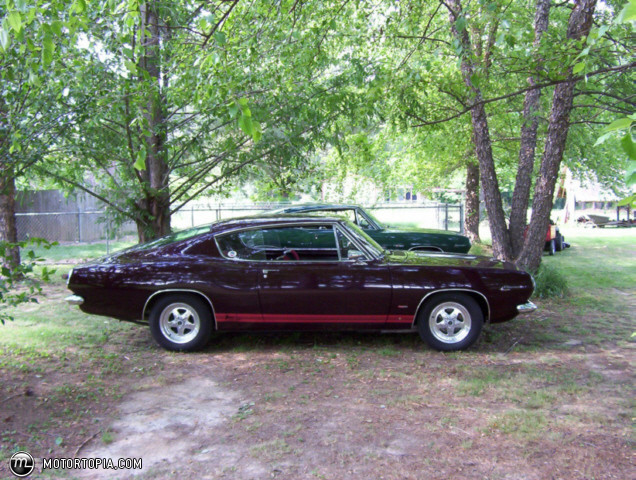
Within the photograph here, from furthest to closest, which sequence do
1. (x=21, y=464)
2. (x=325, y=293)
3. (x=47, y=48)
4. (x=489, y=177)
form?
(x=489, y=177)
(x=325, y=293)
(x=47, y=48)
(x=21, y=464)

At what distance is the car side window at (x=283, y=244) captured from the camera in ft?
20.2

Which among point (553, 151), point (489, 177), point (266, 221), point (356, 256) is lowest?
point (356, 256)

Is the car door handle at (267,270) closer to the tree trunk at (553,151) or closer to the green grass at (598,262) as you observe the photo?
the tree trunk at (553,151)

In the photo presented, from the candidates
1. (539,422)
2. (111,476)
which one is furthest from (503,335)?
(111,476)

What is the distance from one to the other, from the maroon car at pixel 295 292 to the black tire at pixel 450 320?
11 millimetres

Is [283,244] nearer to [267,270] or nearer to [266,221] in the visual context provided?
[266,221]

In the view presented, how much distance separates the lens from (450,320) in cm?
598

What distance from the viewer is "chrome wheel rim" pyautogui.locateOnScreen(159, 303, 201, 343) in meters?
6.00

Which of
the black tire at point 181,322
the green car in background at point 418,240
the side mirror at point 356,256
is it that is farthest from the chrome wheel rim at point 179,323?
the green car in background at point 418,240

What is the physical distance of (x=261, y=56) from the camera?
813 centimetres

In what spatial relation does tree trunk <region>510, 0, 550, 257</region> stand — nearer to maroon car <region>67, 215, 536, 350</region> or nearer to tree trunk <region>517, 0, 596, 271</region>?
tree trunk <region>517, 0, 596, 271</region>

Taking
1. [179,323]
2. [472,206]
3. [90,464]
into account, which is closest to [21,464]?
[90,464]

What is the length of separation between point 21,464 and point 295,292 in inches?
118

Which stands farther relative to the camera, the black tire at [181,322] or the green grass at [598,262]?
the green grass at [598,262]
